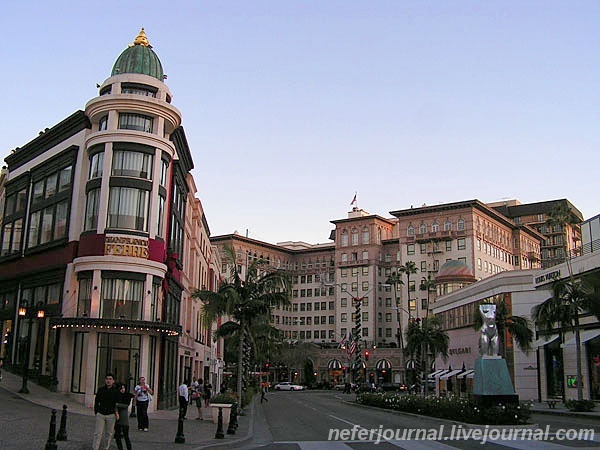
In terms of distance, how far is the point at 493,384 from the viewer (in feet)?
79.7

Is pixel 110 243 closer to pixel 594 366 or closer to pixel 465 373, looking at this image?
pixel 594 366

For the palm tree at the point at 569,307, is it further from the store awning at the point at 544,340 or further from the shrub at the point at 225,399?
the shrub at the point at 225,399

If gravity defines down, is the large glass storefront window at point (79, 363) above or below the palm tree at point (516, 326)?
below

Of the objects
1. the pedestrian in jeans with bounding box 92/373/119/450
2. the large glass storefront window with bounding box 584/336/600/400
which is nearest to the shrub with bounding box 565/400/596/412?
the large glass storefront window with bounding box 584/336/600/400

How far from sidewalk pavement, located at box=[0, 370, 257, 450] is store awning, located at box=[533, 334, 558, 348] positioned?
3129cm

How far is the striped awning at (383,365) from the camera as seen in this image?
110688 millimetres

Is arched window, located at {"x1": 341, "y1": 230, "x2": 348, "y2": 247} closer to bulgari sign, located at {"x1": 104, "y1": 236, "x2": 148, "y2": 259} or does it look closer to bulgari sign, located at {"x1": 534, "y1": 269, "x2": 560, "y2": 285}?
bulgari sign, located at {"x1": 534, "y1": 269, "x2": 560, "y2": 285}

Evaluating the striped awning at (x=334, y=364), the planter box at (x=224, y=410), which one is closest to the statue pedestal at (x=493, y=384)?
the planter box at (x=224, y=410)

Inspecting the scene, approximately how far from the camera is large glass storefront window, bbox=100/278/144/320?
32.5 m

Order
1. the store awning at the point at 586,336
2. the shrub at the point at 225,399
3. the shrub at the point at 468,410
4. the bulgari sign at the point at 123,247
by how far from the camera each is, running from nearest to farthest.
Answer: the shrub at the point at 468,410
the shrub at the point at 225,399
the bulgari sign at the point at 123,247
the store awning at the point at 586,336

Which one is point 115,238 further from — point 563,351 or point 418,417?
point 563,351

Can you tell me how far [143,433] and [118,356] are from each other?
11.9m

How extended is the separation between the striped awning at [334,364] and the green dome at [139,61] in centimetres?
8726

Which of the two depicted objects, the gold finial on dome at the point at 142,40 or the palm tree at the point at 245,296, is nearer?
the palm tree at the point at 245,296
